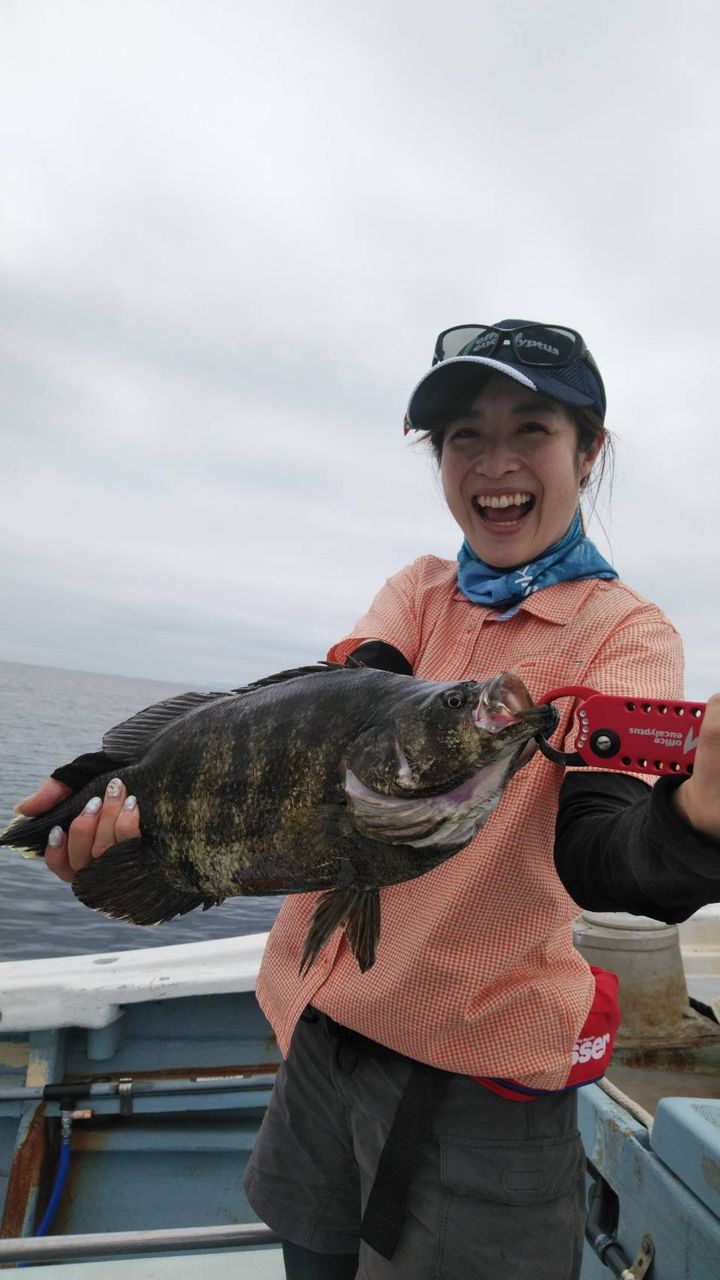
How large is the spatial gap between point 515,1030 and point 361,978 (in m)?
0.48

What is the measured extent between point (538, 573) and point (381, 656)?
63cm

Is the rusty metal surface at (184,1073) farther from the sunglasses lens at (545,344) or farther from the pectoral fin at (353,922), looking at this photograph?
the sunglasses lens at (545,344)

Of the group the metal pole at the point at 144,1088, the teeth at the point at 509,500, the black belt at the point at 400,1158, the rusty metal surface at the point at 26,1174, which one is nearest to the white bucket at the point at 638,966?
the metal pole at the point at 144,1088

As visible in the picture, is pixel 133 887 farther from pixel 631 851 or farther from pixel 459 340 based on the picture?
pixel 459 340

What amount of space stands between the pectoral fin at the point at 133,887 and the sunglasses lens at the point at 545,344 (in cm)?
209

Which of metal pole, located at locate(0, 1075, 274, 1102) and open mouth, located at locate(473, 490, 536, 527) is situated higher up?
open mouth, located at locate(473, 490, 536, 527)

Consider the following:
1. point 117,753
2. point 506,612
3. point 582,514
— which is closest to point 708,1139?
point 506,612

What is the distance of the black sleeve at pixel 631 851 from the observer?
1.67m

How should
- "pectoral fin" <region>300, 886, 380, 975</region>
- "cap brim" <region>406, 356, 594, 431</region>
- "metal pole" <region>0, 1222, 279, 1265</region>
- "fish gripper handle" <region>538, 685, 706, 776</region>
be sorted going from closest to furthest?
"fish gripper handle" <region>538, 685, 706, 776</region> → "pectoral fin" <region>300, 886, 380, 975</region> → "cap brim" <region>406, 356, 594, 431</region> → "metal pole" <region>0, 1222, 279, 1265</region>

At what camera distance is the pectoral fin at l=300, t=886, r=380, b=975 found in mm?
2088

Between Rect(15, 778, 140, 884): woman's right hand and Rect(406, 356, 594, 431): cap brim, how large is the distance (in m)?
1.65

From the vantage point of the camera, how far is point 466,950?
89.1 inches

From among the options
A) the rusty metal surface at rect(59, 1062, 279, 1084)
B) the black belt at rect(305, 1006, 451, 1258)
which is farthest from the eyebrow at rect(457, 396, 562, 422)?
the rusty metal surface at rect(59, 1062, 279, 1084)

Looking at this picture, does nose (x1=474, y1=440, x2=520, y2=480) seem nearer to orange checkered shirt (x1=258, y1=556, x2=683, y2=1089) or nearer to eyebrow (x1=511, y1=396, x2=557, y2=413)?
eyebrow (x1=511, y1=396, x2=557, y2=413)
